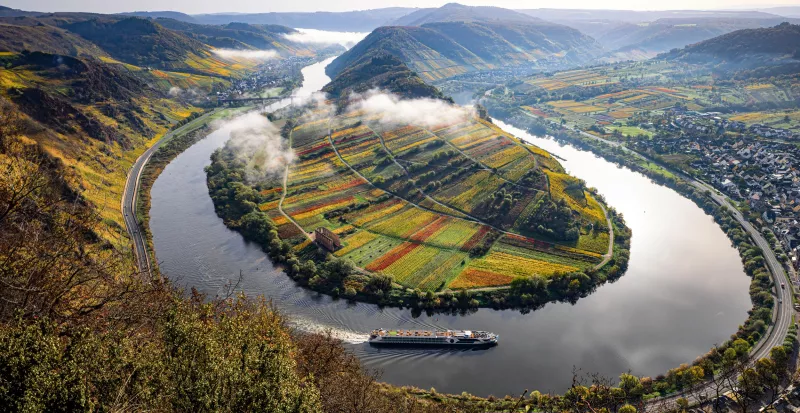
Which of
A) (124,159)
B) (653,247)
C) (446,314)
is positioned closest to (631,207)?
(653,247)

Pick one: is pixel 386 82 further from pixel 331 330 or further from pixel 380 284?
pixel 331 330

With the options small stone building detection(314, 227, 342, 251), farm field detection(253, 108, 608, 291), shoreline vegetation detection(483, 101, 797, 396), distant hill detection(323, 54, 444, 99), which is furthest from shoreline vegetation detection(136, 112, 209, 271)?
shoreline vegetation detection(483, 101, 797, 396)

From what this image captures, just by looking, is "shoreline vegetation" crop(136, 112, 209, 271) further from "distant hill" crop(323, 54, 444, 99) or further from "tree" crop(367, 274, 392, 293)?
"distant hill" crop(323, 54, 444, 99)

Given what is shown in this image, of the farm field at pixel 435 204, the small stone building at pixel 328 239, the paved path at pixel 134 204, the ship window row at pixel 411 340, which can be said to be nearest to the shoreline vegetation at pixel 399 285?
the small stone building at pixel 328 239

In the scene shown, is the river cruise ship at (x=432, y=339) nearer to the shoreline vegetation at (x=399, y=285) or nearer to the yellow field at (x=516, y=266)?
the shoreline vegetation at (x=399, y=285)

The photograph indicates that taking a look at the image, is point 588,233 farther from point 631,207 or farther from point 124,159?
point 124,159
